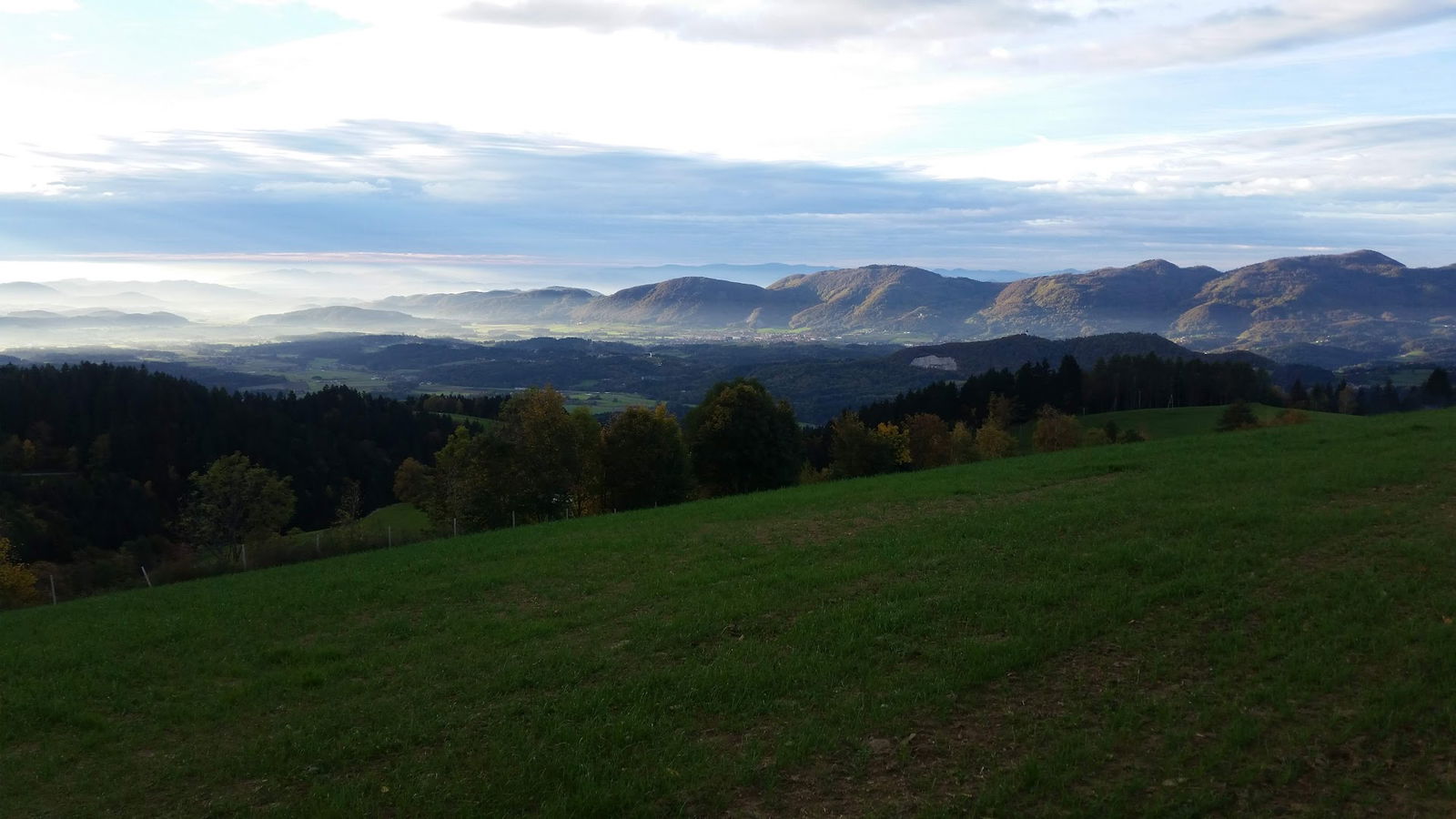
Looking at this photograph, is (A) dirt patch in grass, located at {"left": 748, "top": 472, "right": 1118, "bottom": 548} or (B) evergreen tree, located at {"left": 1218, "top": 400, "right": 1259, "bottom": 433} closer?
(A) dirt patch in grass, located at {"left": 748, "top": 472, "right": 1118, "bottom": 548}

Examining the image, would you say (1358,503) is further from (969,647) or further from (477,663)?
(477,663)

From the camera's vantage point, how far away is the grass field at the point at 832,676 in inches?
337

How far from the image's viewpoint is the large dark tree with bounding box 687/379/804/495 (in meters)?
49.9

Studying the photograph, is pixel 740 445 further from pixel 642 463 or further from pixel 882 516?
pixel 882 516

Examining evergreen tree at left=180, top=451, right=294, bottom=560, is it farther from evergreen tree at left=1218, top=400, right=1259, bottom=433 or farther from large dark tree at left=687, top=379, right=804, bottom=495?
evergreen tree at left=1218, top=400, right=1259, bottom=433

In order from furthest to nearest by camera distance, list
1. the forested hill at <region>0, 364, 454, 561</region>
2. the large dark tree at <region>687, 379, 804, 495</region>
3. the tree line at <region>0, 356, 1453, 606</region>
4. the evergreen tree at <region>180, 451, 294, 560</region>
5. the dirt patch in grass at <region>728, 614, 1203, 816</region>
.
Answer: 1. the forested hill at <region>0, 364, 454, 561</region>
2. the evergreen tree at <region>180, 451, 294, 560</region>
3. the large dark tree at <region>687, 379, 804, 495</region>
4. the tree line at <region>0, 356, 1453, 606</region>
5. the dirt patch in grass at <region>728, 614, 1203, 816</region>

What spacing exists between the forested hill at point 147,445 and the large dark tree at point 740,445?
55.6 meters

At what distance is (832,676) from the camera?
11.0 meters

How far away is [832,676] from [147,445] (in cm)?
11556

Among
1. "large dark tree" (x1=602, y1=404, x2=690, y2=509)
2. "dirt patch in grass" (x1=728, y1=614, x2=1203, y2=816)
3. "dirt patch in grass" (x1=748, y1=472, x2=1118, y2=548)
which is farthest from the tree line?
"dirt patch in grass" (x1=728, y1=614, x2=1203, y2=816)

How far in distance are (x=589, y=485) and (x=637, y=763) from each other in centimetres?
3733

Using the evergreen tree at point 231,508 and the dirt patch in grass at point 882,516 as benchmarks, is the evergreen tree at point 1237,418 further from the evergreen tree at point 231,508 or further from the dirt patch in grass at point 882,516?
the evergreen tree at point 231,508

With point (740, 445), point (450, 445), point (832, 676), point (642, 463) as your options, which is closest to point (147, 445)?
point (450, 445)

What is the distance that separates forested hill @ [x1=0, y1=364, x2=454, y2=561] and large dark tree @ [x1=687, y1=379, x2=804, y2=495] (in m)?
55.6
